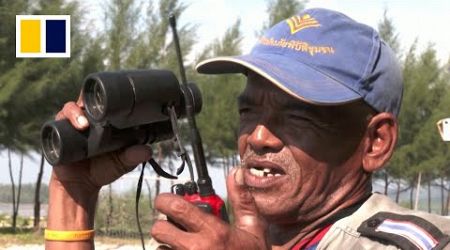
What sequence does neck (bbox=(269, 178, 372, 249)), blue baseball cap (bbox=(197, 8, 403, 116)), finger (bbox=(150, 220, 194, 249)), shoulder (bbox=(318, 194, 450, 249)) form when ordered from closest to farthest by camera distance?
finger (bbox=(150, 220, 194, 249)) < shoulder (bbox=(318, 194, 450, 249)) < blue baseball cap (bbox=(197, 8, 403, 116)) < neck (bbox=(269, 178, 372, 249))

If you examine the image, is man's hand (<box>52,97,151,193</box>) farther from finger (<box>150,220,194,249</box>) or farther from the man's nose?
finger (<box>150,220,194,249</box>)

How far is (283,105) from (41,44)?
5.99 meters

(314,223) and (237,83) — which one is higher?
(314,223)

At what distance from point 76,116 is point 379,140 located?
63cm

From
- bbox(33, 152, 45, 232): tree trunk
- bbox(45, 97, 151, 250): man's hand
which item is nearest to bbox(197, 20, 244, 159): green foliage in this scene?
bbox(33, 152, 45, 232): tree trunk

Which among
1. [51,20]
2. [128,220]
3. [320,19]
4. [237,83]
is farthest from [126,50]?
[320,19]

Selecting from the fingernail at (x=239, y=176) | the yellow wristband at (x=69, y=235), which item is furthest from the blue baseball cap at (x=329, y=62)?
the yellow wristband at (x=69, y=235)

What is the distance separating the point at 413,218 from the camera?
1.47m

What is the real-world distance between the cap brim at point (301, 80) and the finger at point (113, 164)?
0.32m

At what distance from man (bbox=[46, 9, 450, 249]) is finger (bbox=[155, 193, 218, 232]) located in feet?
0.82

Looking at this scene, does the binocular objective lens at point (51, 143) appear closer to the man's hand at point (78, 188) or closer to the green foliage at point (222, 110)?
the man's hand at point (78, 188)

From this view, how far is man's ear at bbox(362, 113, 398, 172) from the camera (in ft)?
5.29

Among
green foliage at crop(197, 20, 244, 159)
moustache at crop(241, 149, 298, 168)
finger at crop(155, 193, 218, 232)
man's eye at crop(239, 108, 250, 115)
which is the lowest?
green foliage at crop(197, 20, 244, 159)

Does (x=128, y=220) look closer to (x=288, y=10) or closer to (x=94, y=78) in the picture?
(x=288, y=10)
